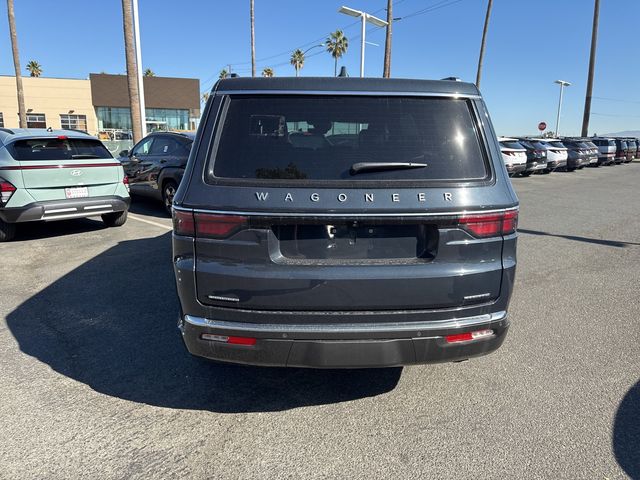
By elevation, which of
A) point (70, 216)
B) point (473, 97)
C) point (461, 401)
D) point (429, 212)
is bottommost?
point (461, 401)

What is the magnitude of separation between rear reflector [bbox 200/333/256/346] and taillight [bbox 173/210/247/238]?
0.55 metres

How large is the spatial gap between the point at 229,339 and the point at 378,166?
123 cm

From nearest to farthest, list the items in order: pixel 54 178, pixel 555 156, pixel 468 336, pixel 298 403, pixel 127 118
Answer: pixel 468 336
pixel 298 403
pixel 54 178
pixel 555 156
pixel 127 118

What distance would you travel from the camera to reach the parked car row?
755 inches

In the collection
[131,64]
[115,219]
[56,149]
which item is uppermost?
[131,64]

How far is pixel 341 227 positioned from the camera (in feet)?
8.23

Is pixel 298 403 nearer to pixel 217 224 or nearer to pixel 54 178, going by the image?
pixel 217 224

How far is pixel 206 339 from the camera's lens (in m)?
2.58

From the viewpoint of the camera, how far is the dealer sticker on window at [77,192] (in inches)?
274

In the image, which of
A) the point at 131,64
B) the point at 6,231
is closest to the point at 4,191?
the point at 6,231

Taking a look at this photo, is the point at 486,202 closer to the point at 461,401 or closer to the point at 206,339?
the point at 461,401

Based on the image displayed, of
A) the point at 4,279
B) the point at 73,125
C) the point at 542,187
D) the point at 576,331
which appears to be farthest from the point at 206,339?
the point at 73,125

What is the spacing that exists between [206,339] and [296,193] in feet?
3.09

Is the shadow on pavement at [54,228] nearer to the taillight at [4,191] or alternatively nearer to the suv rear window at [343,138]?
the taillight at [4,191]
